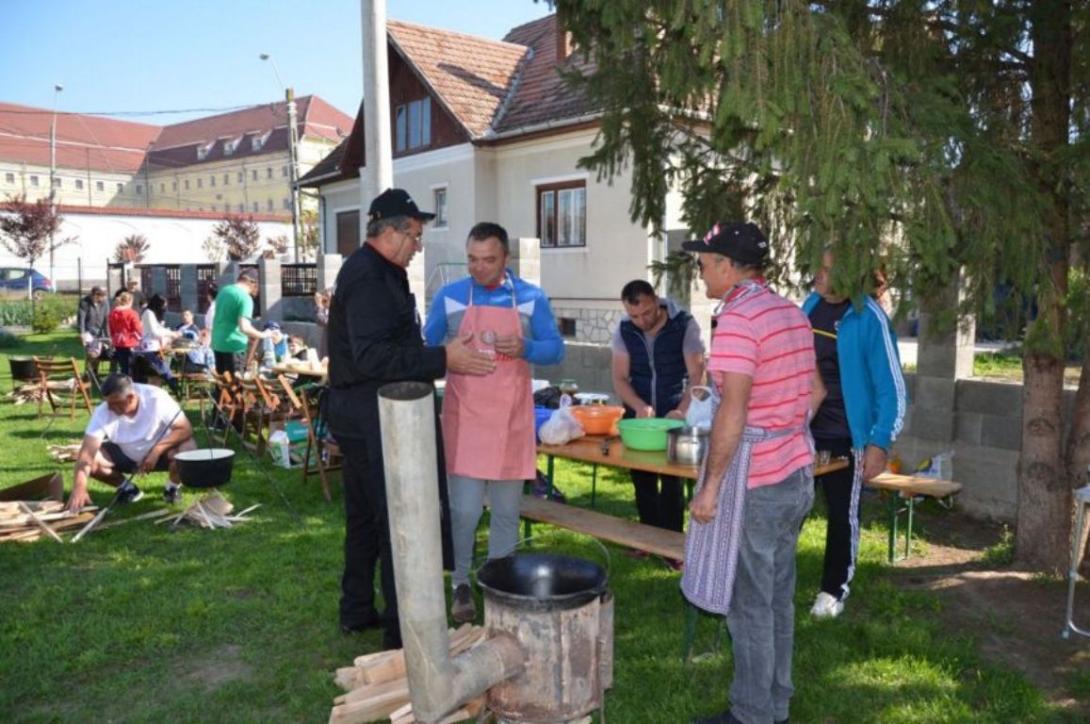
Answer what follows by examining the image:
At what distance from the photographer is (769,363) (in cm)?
305

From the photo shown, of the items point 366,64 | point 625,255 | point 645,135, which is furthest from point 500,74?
point 645,135

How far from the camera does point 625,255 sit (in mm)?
16656

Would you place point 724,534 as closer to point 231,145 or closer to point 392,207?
point 392,207

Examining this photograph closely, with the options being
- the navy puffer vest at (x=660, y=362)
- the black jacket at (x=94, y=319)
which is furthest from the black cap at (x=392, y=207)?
the black jacket at (x=94, y=319)

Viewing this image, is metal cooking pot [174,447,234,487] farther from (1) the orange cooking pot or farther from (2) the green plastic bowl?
(2) the green plastic bowl

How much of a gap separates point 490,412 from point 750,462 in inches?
61.7

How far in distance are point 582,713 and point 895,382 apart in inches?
90.1


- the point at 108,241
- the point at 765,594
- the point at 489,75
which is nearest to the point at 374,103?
the point at 765,594

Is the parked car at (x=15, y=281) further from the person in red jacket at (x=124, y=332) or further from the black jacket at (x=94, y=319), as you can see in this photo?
the person in red jacket at (x=124, y=332)

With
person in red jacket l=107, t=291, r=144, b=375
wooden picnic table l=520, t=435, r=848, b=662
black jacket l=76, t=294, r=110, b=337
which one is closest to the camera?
wooden picnic table l=520, t=435, r=848, b=662

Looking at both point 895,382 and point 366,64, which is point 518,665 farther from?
point 366,64

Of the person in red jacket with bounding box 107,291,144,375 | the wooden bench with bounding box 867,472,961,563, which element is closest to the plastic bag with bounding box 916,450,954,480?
the wooden bench with bounding box 867,472,961,563

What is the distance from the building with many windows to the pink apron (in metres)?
67.4

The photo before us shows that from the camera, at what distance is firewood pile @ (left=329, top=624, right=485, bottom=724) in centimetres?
336
